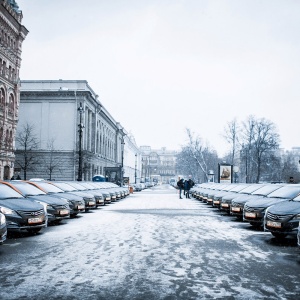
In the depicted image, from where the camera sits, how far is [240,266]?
7227 millimetres

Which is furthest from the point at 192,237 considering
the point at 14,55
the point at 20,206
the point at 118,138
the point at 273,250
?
the point at 118,138

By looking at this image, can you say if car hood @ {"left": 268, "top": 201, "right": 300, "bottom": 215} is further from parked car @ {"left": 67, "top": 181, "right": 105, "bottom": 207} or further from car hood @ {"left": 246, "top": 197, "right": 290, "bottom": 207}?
parked car @ {"left": 67, "top": 181, "right": 105, "bottom": 207}

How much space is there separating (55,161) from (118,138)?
47.0 meters

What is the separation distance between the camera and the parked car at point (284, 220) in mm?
9781

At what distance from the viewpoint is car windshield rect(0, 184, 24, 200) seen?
11.3m

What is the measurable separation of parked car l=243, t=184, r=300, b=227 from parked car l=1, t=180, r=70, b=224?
18.4 feet

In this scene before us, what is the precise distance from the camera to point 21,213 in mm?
10367

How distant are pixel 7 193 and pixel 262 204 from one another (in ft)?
24.0

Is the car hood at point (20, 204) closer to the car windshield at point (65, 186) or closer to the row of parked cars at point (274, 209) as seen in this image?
the row of parked cars at point (274, 209)

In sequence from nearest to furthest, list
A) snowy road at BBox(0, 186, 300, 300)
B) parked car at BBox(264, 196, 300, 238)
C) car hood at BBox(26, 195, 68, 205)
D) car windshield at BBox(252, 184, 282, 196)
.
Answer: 1. snowy road at BBox(0, 186, 300, 300)
2. parked car at BBox(264, 196, 300, 238)
3. car hood at BBox(26, 195, 68, 205)
4. car windshield at BBox(252, 184, 282, 196)

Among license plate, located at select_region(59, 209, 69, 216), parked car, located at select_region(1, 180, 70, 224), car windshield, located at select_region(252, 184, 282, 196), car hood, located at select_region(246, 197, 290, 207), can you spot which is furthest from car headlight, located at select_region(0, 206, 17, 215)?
car windshield, located at select_region(252, 184, 282, 196)

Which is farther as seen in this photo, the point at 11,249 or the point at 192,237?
the point at 192,237

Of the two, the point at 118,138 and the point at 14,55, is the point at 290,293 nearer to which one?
the point at 14,55

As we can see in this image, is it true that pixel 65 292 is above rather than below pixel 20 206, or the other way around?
below
